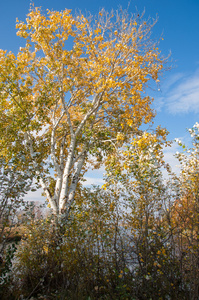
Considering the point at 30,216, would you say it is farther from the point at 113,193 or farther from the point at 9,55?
the point at 9,55

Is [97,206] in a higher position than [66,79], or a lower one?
lower

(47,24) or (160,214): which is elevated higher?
(47,24)

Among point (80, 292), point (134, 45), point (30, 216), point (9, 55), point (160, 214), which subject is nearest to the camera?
point (80, 292)

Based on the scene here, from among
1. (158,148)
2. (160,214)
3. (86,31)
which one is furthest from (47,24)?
(160,214)

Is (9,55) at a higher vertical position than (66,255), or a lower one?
higher

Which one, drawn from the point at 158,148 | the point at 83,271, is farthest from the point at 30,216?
the point at 158,148

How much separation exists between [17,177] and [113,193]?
2.24m

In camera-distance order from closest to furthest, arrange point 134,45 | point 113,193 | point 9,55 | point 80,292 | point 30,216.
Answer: point 80,292
point 30,216
point 113,193
point 9,55
point 134,45

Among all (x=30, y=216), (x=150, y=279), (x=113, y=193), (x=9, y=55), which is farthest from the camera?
(x=9, y=55)

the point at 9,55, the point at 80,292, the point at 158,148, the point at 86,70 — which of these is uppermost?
the point at 86,70

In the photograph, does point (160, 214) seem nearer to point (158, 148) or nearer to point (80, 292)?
point (158, 148)

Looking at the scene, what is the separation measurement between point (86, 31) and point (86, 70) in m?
1.48

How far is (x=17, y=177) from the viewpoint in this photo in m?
3.99

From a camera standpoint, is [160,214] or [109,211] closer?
[160,214]
